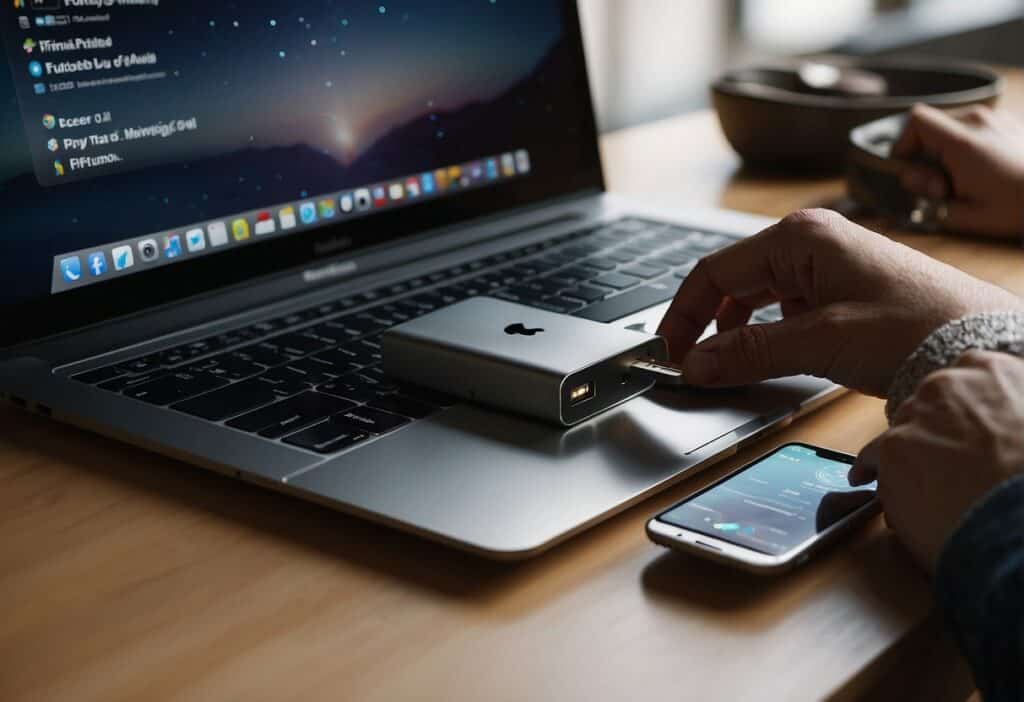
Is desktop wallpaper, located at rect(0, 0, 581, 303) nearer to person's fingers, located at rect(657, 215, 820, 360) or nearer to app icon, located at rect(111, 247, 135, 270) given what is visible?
app icon, located at rect(111, 247, 135, 270)

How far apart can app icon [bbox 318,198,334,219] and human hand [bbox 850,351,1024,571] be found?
1.55ft

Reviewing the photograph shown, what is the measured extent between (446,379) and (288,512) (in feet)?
0.41

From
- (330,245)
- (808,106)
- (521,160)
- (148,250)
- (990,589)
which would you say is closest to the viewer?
(990,589)

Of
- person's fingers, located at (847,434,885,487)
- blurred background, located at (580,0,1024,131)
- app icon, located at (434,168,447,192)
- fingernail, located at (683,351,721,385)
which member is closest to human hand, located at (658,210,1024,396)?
fingernail, located at (683,351,721,385)

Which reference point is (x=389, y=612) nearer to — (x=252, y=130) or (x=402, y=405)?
(x=402, y=405)

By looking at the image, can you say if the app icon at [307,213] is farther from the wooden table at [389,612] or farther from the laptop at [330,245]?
the wooden table at [389,612]

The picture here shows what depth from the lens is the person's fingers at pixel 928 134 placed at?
108 cm

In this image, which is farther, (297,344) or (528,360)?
(297,344)

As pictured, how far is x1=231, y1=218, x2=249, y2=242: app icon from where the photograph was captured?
0.81 m

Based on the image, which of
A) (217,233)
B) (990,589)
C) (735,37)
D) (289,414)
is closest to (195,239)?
(217,233)

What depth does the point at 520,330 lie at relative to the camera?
0.65m

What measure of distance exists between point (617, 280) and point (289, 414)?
33 cm

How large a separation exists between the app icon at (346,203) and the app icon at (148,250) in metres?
0.16

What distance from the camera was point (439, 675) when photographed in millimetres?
449
